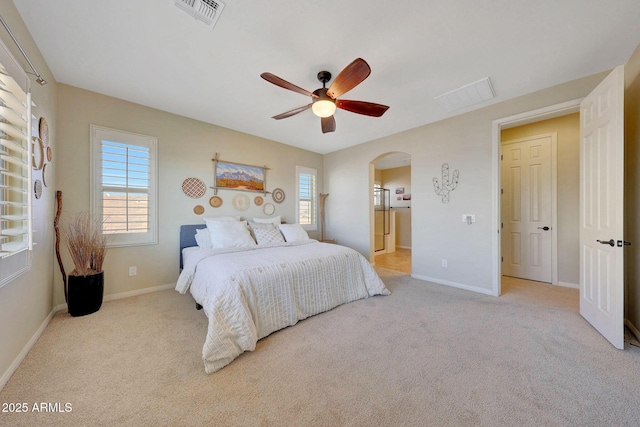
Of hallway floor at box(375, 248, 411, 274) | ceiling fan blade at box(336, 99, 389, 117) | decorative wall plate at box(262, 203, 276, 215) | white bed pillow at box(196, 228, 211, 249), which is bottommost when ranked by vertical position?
hallway floor at box(375, 248, 411, 274)

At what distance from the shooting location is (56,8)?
5.30 feet

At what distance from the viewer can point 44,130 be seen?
2.13 m

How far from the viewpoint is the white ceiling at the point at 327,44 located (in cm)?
160

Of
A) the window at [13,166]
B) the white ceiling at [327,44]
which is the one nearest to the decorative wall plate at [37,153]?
the window at [13,166]

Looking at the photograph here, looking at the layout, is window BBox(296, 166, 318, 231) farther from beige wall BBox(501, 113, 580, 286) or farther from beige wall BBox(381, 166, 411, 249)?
beige wall BBox(501, 113, 580, 286)

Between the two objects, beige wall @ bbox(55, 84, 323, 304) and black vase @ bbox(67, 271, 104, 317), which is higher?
beige wall @ bbox(55, 84, 323, 304)

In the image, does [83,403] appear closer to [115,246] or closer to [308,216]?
[115,246]

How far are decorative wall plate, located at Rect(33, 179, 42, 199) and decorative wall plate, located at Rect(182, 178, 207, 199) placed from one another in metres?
1.44

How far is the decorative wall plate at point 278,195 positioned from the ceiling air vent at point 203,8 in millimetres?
2938

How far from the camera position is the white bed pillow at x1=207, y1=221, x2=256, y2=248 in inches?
121

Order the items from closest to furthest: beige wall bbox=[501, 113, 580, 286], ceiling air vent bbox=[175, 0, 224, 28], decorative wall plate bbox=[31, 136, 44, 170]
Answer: ceiling air vent bbox=[175, 0, 224, 28]
decorative wall plate bbox=[31, 136, 44, 170]
beige wall bbox=[501, 113, 580, 286]

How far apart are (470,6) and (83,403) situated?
3.48 m

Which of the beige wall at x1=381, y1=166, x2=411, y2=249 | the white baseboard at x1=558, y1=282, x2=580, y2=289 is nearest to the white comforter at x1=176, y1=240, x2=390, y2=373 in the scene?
the white baseboard at x1=558, y1=282, x2=580, y2=289

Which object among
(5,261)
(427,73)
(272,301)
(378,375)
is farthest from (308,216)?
(5,261)
